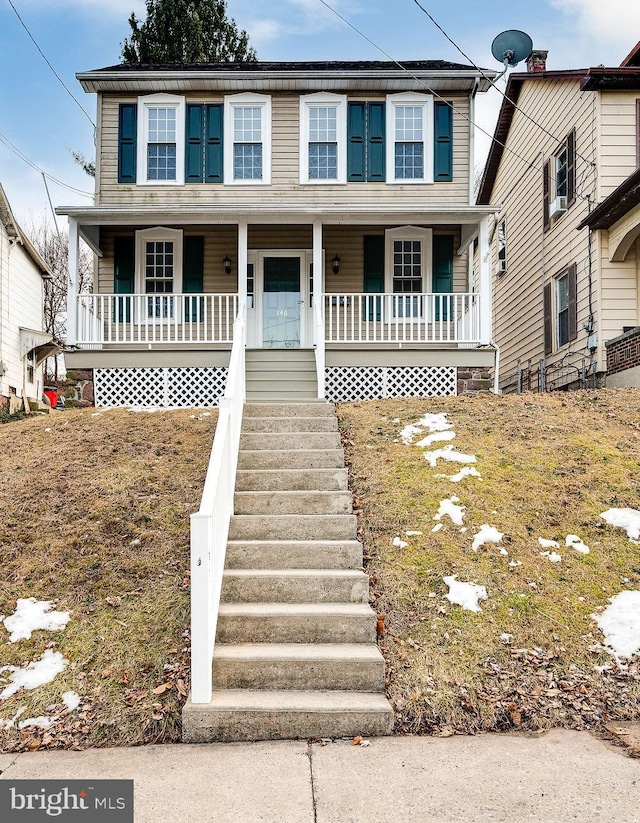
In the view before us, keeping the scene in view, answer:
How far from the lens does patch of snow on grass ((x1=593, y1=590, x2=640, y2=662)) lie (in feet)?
15.5

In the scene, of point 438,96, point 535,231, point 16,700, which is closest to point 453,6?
point 438,96

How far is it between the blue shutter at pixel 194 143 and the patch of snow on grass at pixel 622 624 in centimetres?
1154

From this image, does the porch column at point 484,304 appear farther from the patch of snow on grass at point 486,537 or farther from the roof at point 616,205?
the patch of snow on grass at point 486,537

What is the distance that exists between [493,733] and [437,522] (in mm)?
2159

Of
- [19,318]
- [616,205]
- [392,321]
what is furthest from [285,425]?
[19,318]

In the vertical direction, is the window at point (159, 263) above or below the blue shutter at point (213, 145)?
below

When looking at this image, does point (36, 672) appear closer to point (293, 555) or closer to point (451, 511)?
point (293, 555)

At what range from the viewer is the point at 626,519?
607 centimetres

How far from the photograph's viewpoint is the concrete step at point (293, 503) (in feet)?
20.9

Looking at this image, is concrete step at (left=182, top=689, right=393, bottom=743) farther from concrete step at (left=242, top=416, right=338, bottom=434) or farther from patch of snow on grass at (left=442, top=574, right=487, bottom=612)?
concrete step at (left=242, top=416, right=338, bottom=434)

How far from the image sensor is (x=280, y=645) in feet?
15.5

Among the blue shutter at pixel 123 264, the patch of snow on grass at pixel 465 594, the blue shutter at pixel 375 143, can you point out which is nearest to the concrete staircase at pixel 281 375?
the blue shutter at pixel 123 264

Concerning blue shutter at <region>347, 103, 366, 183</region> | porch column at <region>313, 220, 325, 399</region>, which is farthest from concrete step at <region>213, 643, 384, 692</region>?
blue shutter at <region>347, 103, 366, 183</region>

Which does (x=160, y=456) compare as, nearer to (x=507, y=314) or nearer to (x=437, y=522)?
(x=437, y=522)
